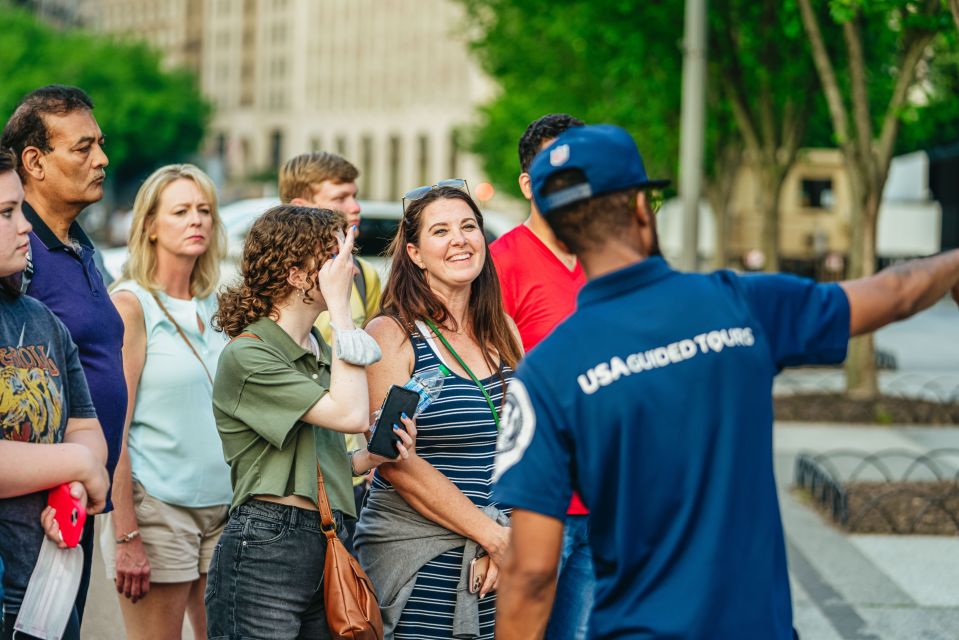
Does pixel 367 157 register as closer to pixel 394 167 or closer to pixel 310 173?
pixel 394 167

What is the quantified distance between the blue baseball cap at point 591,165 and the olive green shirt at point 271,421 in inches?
47.7

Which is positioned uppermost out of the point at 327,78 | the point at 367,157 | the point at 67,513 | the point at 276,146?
the point at 327,78

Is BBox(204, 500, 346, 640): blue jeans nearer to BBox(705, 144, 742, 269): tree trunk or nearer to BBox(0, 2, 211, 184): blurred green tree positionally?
BBox(705, 144, 742, 269): tree trunk

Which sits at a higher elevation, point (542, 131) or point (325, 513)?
point (542, 131)

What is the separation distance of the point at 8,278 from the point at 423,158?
129 m

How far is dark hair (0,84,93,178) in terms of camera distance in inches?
171

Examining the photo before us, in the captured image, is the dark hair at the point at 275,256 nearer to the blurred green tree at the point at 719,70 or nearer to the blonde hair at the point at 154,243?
the blonde hair at the point at 154,243

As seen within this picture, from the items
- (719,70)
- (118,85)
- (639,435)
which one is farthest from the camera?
(118,85)

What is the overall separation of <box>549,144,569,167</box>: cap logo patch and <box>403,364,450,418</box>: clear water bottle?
124 centimetres

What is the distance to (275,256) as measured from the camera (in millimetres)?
4012

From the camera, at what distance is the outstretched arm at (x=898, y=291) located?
2967 mm

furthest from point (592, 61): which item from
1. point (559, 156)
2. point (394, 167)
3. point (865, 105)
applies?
point (394, 167)

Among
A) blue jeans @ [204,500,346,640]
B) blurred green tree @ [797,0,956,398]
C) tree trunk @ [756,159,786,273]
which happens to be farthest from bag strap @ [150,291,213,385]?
tree trunk @ [756,159,786,273]

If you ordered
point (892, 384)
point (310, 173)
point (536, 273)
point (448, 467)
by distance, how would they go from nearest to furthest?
point (448, 467) → point (536, 273) → point (310, 173) → point (892, 384)
